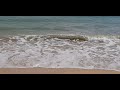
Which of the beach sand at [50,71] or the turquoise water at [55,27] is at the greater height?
the beach sand at [50,71]

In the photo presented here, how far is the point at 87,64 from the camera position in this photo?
169 inches

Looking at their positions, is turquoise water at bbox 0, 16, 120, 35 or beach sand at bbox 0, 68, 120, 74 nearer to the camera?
beach sand at bbox 0, 68, 120, 74

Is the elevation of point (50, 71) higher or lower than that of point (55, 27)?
higher

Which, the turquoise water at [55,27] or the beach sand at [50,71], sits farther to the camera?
the turquoise water at [55,27]

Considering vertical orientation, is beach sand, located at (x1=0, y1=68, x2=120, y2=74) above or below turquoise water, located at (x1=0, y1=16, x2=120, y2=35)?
above

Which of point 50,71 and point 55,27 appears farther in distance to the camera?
point 55,27
